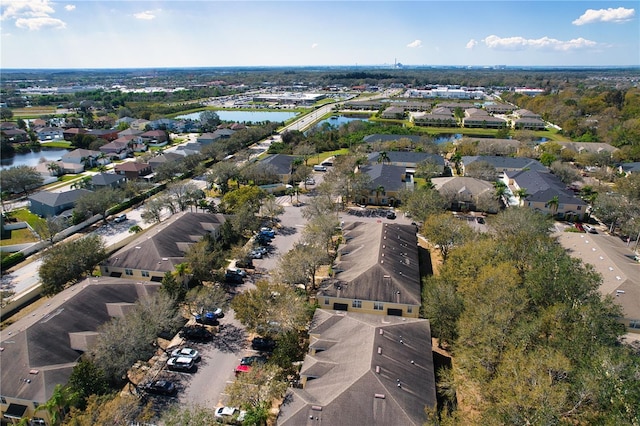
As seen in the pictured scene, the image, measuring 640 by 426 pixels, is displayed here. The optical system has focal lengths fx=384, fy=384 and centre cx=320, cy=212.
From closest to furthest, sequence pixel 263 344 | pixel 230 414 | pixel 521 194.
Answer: pixel 230 414, pixel 263 344, pixel 521 194

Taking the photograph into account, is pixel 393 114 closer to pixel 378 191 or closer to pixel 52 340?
pixel 378 191

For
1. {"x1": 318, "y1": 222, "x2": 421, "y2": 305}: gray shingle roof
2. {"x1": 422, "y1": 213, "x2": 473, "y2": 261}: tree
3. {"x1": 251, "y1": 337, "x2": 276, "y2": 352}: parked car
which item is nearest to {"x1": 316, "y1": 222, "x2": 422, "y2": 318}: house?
{"x1": 318, "y1": 222, "x2": 421, "y2": 305}: gray shingle roof

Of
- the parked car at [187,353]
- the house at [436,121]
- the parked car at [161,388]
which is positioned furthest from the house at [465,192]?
the house at [436,121]

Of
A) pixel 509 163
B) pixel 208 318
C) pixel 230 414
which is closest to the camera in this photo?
pixel 230 414

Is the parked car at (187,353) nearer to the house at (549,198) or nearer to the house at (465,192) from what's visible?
the house at (465,192)

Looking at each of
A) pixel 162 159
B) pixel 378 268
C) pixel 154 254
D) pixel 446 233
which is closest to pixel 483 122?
pixel 162 159

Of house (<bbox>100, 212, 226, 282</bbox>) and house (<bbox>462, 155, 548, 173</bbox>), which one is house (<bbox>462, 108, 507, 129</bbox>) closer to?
house (<bbox>462, 155, 548, 173</bbox>)
